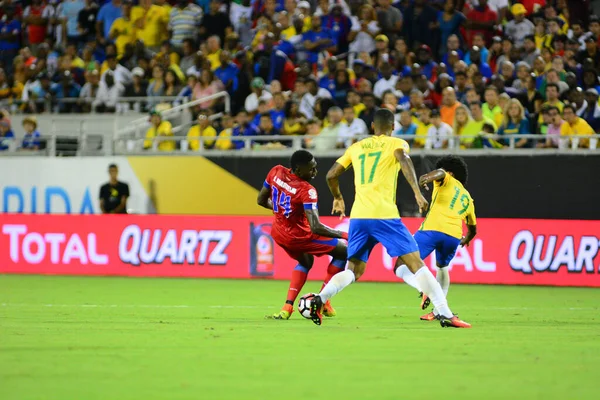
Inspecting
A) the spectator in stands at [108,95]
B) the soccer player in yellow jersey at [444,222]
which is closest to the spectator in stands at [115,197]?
the spectator in stands at [108,95]

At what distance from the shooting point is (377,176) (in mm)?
11000

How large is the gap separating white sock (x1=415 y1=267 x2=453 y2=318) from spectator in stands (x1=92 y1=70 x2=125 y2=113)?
15069mm

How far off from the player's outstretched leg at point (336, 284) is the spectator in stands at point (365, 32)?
12715 mm

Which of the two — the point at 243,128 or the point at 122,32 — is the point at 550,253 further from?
the point at 122,32

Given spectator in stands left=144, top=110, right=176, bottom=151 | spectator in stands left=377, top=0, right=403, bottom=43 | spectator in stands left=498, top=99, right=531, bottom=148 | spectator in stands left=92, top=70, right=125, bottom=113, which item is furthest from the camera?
spectator in stands left=92, top=70, right=125, bottom=113

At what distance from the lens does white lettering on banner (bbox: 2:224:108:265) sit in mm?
21047

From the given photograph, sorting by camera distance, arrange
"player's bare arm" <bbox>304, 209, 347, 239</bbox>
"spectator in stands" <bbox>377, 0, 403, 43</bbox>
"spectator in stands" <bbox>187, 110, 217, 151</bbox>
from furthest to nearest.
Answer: "spectator in stands" <bbox>377, 0, 403, 43</bbox>
"spectator in stands" <bbox>187, 110, 217, 151</bbox>
"player's bare arm" <bbox>304, 209, 347, 239</bbox>

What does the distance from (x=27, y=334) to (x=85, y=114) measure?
49.8 feet

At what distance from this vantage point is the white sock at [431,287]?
35.3ft

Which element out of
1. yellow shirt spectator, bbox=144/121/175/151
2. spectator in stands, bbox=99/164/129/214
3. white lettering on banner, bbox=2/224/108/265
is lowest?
white lettering on banner, bbox=2/224/108/265

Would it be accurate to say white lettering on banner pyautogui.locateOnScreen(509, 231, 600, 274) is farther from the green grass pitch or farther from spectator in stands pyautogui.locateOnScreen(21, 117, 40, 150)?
spectator in stands pyautogui.locateOnScreen(21, 117, 40, 150)

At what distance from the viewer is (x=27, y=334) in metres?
10.2

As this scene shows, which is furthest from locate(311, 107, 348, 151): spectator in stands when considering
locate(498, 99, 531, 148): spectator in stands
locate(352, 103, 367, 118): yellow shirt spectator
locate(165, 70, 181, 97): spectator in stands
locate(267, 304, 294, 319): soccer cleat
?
locate(267, 304, 294, 319): soccer cleat

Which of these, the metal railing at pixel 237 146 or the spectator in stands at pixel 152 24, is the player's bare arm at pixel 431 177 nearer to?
the metal railing at pixel 237 146
